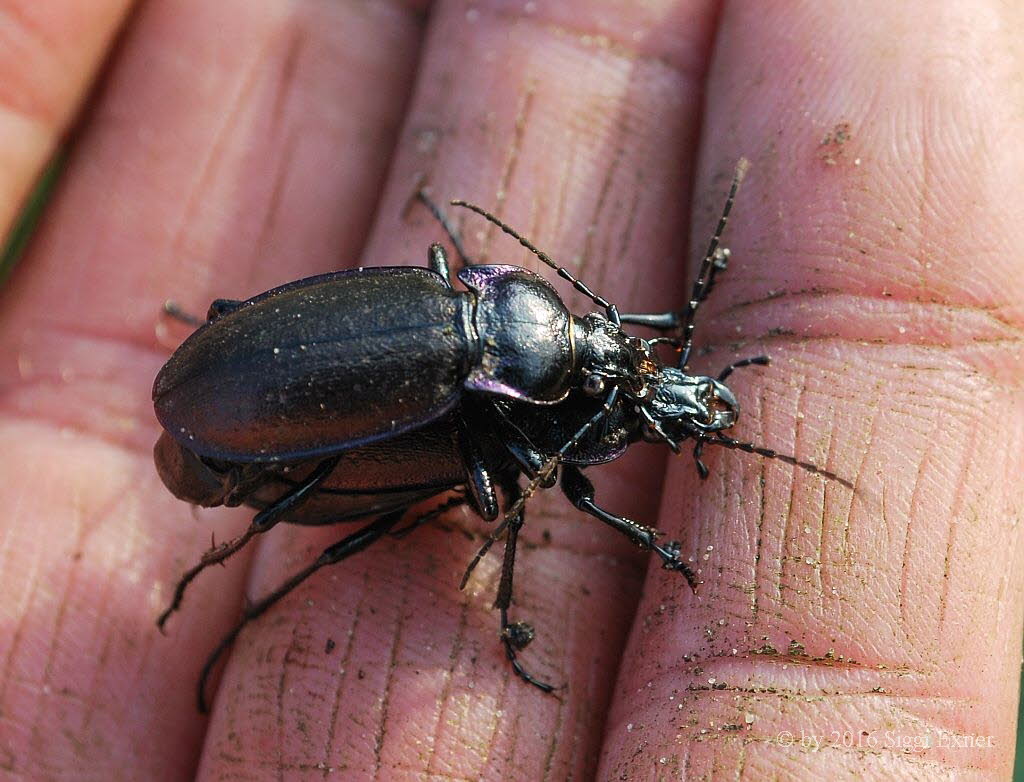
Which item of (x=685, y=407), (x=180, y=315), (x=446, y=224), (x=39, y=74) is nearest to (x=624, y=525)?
(x=685, y=407)

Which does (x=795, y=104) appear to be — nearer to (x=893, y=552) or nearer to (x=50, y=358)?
(x=893, y=552)

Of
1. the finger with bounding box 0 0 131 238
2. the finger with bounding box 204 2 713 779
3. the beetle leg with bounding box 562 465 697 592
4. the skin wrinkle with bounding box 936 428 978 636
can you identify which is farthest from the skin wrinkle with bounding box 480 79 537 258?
the finger with bounding box 0 0 131 238

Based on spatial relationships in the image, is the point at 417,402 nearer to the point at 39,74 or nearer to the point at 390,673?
the point at 390,673

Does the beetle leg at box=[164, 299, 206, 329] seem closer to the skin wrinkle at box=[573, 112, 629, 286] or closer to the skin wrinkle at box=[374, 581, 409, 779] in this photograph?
the skin wrinkle at box=[374, 581, 409, 779]

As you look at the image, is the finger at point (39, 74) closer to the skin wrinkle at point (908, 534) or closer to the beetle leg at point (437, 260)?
the beetle leg at point (437, 260)

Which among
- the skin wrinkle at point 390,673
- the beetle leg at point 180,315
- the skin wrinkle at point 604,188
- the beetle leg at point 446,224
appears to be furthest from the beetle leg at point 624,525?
the beetle leg at point 180,315
